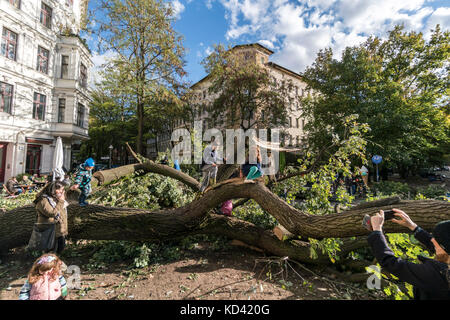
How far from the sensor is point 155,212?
15.0 ft

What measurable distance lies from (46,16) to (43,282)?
83.2ft

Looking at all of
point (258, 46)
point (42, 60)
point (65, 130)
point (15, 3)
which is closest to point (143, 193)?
point (65, 130)

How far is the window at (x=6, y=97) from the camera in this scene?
15.6 metres

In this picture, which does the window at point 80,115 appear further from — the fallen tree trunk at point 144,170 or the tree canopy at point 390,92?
the tree canopy at point 390,92

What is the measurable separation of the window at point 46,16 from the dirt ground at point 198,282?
2254 centimetres

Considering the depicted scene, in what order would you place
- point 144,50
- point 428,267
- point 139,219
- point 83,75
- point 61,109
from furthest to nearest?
1. point 83,75
2. point 61,109
3. point 144,50
4. point 139,219
5. point 428,267

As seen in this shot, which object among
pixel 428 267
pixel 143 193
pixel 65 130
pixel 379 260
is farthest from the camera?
pixel 65 130

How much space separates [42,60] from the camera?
61.2 ft

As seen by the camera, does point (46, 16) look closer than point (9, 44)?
No

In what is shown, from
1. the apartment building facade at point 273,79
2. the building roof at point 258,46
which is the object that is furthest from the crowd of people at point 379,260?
the building roof at point 258,46

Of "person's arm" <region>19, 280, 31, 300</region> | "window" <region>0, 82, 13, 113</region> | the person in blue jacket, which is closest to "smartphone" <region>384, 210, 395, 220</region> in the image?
"person's arm" <region>19, 280, 31, 300</region>

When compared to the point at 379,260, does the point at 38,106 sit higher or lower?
higher

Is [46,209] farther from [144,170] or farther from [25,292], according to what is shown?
[144,170]

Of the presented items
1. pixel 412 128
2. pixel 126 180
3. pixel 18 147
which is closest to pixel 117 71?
pixel 18 147
